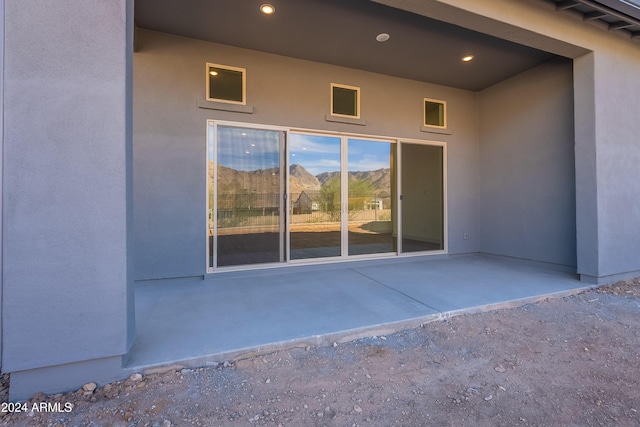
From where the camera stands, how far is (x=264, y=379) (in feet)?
6.42

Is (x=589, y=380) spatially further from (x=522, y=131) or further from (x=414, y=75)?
(x=414, y=75)

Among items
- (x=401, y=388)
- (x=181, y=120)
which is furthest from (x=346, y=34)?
(x=401, y=388)

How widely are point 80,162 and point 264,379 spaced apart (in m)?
1.81

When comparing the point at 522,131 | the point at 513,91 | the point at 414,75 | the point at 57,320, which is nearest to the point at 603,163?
the point at 522,131

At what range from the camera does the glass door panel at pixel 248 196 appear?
4.26 meters

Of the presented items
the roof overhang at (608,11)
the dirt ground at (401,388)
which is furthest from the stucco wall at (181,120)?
the roof overhang at (608,11)

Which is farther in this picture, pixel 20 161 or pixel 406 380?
pixel 406 380

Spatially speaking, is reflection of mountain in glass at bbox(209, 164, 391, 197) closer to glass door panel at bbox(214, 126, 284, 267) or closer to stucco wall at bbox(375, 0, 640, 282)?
glass door panel at bbox(214, 126, 284, 267)

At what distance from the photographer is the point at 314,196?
15.9 feet

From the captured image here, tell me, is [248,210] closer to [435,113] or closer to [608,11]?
[435,113]

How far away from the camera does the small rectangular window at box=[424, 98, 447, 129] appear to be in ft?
18.5

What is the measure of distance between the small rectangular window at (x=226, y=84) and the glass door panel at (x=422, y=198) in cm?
305

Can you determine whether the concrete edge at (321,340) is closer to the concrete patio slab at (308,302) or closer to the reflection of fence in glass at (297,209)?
the concrete patio slab at (308,302)

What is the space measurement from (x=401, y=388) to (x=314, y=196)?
3.34m
